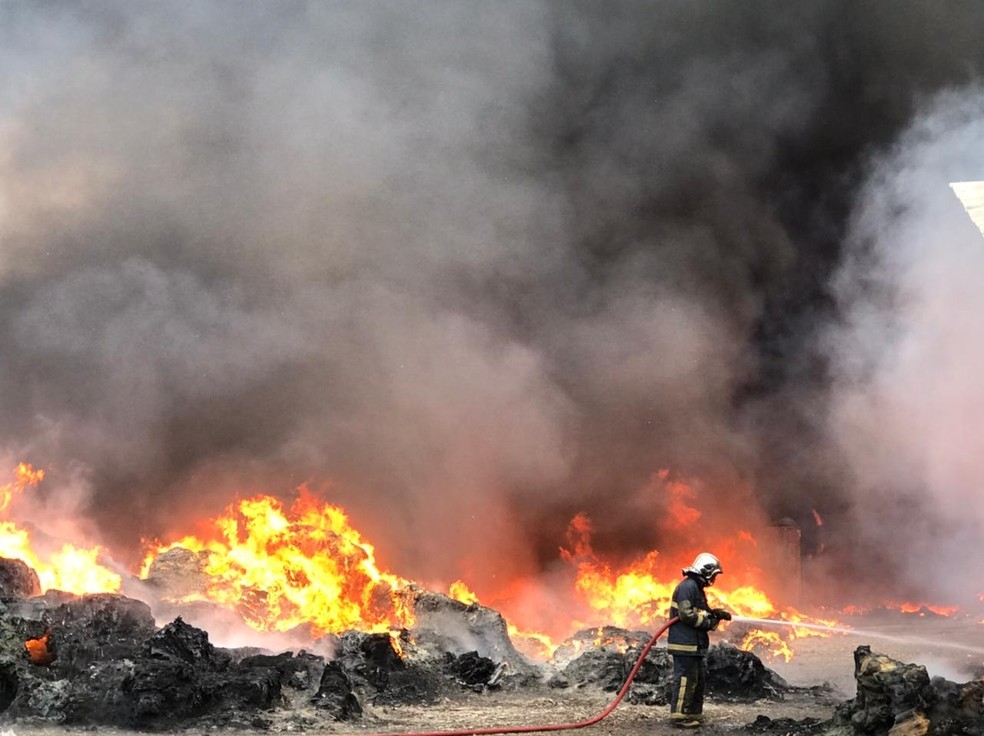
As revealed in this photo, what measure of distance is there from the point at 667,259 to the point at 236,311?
8996 millimetres

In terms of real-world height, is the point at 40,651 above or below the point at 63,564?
below

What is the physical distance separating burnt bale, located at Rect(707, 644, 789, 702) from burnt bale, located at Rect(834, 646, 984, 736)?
2642 millimetres

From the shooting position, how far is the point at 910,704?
593 centimetres

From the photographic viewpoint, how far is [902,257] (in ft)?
57.5

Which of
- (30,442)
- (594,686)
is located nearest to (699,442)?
(594,686)

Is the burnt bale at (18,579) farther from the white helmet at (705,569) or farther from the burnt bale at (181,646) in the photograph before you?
the white helmet at (705,569)

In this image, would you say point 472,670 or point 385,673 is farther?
point 472,670

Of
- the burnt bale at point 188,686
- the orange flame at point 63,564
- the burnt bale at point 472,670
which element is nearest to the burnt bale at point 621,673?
the burnt bale at point 472,670

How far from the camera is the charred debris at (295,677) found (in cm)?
616

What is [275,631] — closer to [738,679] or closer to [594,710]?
[594,710]

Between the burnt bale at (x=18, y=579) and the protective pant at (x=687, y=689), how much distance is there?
6.69 meters

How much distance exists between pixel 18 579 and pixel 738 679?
293 inches

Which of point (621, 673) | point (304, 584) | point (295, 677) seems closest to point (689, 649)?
point (621, 673)

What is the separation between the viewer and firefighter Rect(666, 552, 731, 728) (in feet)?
24.1
